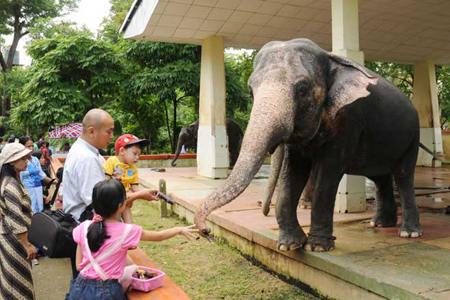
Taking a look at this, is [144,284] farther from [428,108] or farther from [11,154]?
[428,108]

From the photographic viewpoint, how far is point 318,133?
143 inches

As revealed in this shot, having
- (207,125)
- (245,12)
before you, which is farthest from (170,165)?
(245,12)

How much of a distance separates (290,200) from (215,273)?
1.27 m

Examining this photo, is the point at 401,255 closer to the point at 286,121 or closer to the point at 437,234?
the point at 437,234

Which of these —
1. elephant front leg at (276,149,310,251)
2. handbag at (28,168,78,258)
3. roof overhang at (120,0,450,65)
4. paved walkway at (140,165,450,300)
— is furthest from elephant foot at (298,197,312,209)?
handbag at (28,168,78,258)

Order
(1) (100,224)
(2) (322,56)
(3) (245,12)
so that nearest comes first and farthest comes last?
(1) (100,224) → (2) (322,56) → (3) (245,12)

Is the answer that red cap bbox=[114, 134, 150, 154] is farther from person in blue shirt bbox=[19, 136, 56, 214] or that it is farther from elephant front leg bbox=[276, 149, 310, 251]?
person in blue shirt bbox=[19, 136, 56, 214]

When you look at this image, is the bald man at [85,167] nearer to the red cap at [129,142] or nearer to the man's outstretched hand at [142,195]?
the man's outstretched hand at [142,195]

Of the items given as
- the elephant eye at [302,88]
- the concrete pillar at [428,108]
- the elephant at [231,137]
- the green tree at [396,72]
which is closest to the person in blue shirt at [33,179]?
the elephant eye at [302,88]

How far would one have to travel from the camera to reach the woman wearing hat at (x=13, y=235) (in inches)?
130

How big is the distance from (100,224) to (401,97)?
3389 millimetres

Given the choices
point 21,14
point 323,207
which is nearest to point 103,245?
point 323,207

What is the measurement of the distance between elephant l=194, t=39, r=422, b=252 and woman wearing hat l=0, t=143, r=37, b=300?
160 cm

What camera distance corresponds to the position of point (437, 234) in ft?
14.2
